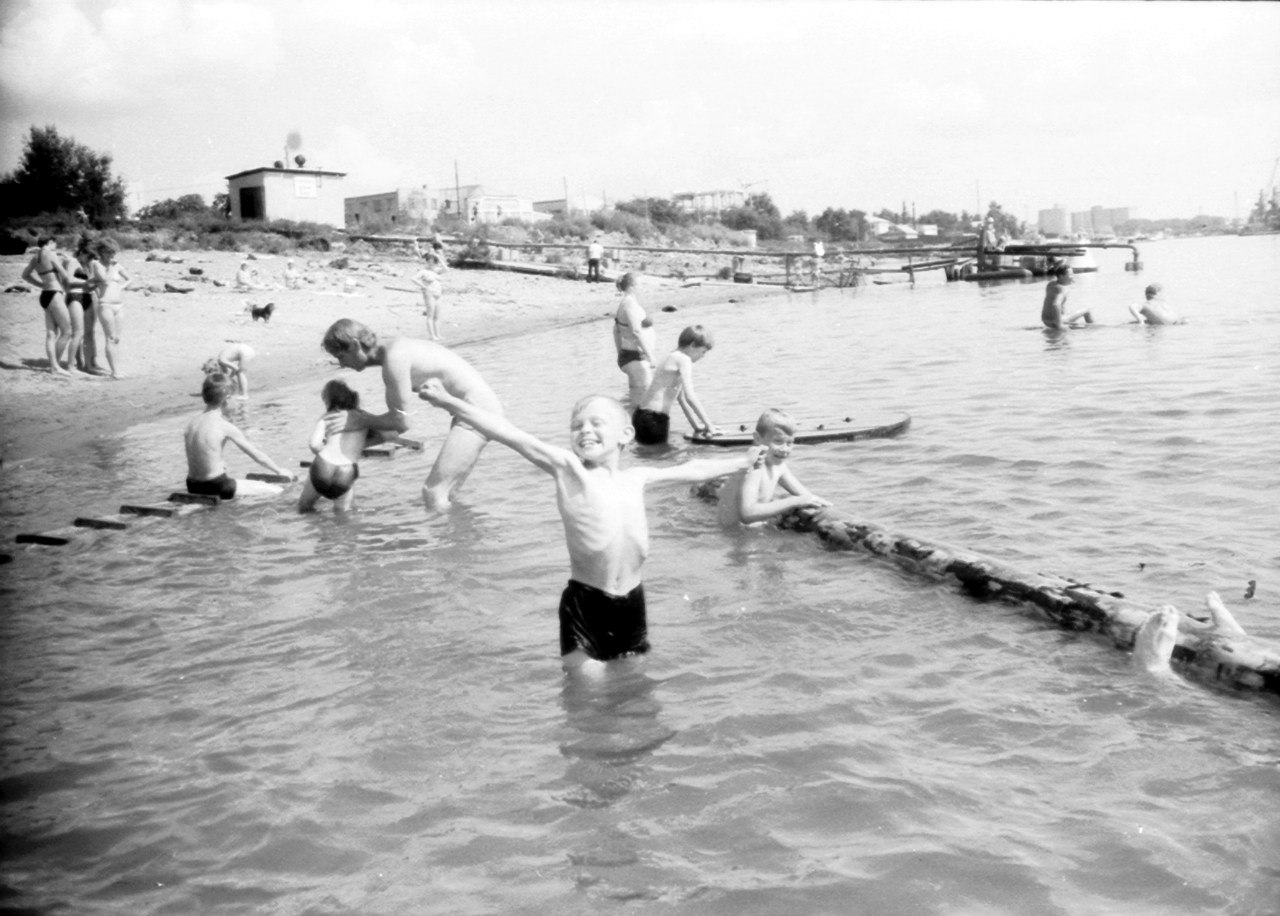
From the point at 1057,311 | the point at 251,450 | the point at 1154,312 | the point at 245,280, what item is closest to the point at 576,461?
the point at 251,450

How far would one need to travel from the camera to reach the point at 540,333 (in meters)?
26.5

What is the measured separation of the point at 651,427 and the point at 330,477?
3379 millimetres

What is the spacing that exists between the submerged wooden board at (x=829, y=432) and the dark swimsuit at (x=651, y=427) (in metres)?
0.24

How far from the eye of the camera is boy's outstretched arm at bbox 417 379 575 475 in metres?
5.40

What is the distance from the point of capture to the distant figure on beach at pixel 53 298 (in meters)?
15.9

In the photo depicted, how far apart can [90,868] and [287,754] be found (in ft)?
3.22

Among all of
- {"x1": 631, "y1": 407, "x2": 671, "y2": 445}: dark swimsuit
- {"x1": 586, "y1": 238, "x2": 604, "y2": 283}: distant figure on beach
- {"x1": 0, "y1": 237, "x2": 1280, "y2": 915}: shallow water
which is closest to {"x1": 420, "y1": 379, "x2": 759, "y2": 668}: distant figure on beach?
{"x1": 0, "y1": 237, "x2": 1280, "y2": 915}: shallow water

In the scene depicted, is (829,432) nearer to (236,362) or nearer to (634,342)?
(634,342)

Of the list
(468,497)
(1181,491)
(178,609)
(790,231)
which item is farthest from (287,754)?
(790,231)

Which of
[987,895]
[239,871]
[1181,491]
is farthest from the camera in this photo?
[1181,491]

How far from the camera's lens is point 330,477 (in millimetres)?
9438

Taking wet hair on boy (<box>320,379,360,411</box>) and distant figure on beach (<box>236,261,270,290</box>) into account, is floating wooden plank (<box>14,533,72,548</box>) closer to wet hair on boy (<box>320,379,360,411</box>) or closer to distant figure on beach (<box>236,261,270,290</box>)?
wet hair on boy (<box>320,379,360,411</box>)

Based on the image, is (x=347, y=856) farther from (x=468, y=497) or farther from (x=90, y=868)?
(x=468, y=497)

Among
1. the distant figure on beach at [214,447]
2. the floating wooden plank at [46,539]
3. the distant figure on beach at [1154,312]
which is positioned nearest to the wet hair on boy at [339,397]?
the distant figure on beach at [214,447]
